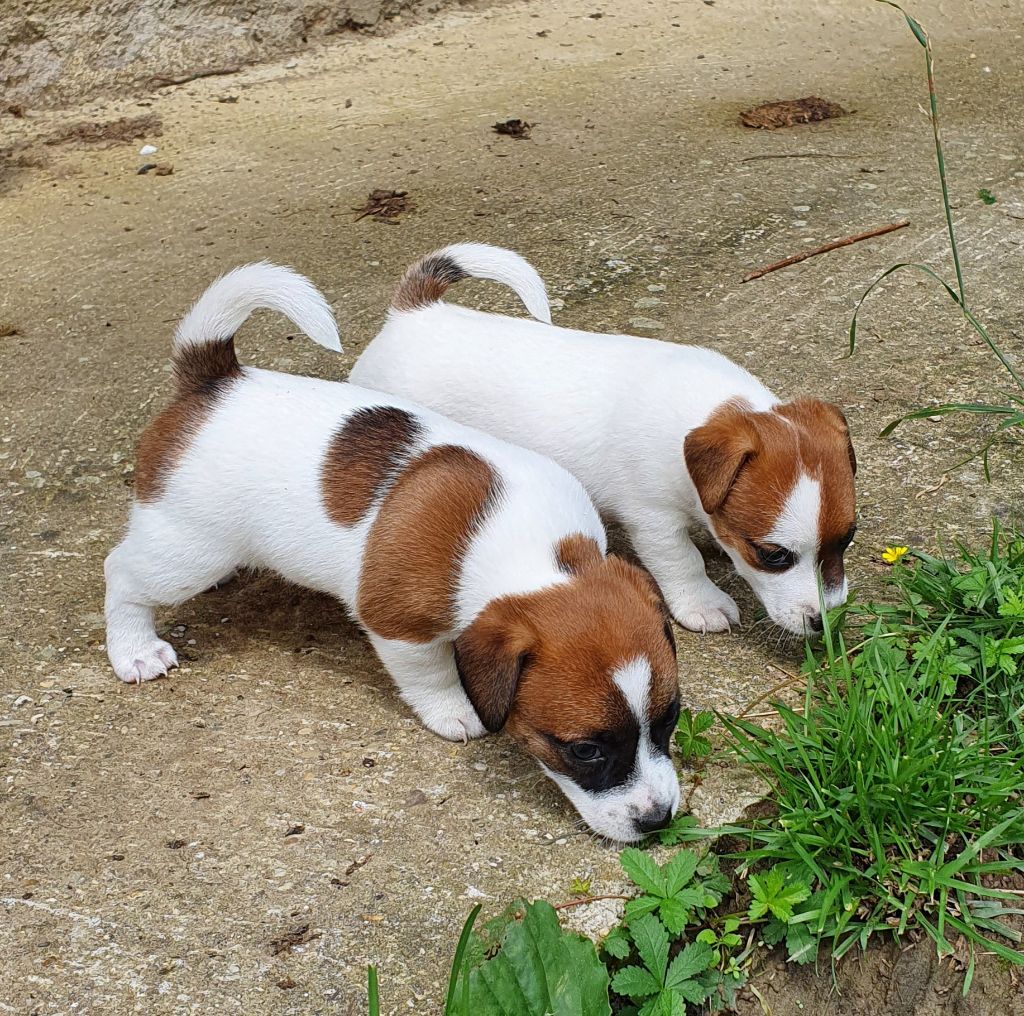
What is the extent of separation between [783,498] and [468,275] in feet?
5.61

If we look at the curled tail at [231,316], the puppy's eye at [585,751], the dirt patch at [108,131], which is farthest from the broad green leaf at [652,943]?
the dirt patch at [108,131]

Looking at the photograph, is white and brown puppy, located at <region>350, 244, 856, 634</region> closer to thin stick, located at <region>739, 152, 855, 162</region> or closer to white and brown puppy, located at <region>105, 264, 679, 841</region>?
white and brown puppy, located at <region>105, 264, 679, 841</region>

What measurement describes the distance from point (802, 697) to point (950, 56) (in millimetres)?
6730

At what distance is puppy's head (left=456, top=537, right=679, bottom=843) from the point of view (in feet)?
10.0

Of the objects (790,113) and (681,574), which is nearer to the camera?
(681,574)

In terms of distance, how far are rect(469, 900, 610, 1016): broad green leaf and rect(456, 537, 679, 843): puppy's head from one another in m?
0.37

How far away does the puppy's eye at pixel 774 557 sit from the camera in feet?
12.2

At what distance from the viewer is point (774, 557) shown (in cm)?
376

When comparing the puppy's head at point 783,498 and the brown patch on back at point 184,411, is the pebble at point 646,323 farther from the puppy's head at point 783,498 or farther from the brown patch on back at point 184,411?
the brown patch on back at point 184,411

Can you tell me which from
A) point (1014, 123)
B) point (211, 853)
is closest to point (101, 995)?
point (211, 853)

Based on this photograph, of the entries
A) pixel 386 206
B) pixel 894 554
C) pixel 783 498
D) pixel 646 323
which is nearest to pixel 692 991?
pixel 783 498

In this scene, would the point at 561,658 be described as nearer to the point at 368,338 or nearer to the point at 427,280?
the point at 427,280

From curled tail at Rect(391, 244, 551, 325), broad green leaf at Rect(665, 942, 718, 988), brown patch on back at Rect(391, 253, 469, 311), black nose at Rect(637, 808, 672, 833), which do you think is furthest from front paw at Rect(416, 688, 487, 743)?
brown patch on back at Rect(391, 253, 469, 311)

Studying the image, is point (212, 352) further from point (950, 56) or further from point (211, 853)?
point (950, 56)
